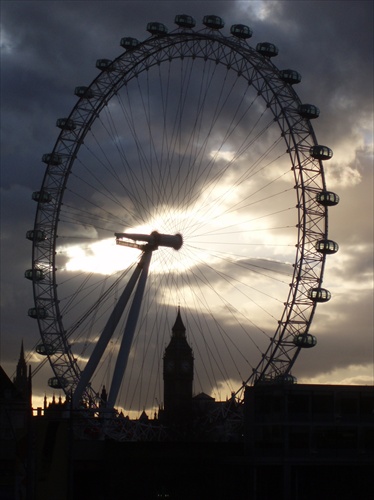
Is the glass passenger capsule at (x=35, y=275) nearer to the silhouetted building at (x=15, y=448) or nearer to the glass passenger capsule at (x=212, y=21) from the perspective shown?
the silhouetted building at (x=15, y=448)

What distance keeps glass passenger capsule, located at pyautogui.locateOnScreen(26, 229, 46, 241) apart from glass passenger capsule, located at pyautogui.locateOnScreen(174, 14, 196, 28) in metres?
15.6

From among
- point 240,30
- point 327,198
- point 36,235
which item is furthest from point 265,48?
point 36,235

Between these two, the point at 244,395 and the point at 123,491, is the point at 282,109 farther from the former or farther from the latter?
the point at 123,491

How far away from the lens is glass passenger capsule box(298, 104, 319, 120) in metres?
68.4

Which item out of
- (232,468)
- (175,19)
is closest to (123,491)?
(232,468)

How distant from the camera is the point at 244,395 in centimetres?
6762

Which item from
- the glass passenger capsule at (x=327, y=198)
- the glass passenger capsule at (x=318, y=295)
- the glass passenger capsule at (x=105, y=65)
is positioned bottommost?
the glass passenger capsule at (x=318, y=295)

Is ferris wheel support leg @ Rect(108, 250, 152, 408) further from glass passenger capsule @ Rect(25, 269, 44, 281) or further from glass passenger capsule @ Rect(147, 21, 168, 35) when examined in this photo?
glass passenger capsule @ Rect(147, 21, 168, 35)

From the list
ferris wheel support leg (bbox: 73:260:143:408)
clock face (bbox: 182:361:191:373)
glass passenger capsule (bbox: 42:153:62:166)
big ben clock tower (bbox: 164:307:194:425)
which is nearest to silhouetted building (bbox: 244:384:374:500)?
ferris wheel support leg (bbox: 73:260:143:408)

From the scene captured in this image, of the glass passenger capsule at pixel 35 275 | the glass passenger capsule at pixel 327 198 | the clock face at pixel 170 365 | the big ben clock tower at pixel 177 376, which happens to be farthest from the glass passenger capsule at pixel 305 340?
the clock face at pixel 170 365

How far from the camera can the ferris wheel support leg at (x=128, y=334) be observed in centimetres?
6706

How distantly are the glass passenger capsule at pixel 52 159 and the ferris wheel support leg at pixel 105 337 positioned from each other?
10.2m

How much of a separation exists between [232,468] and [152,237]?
14.0 meters

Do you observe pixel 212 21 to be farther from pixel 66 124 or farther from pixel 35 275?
pixel 35 275
